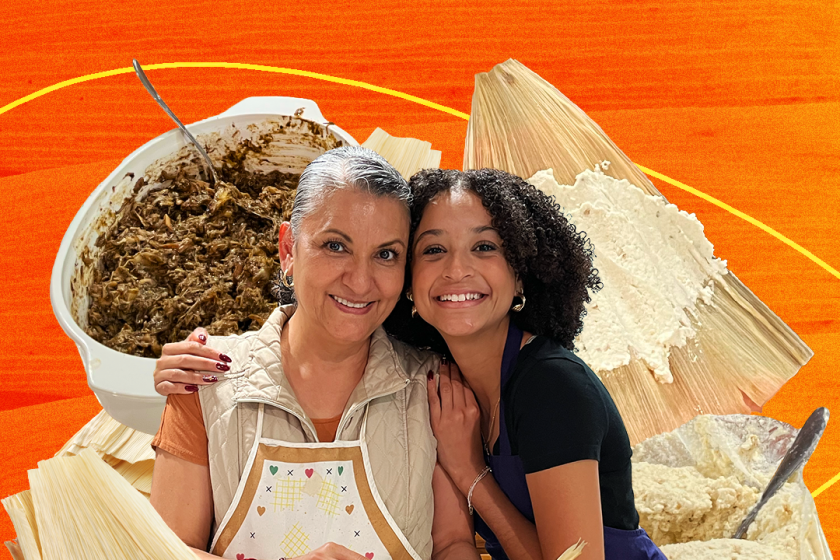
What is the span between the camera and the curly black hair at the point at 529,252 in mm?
1730

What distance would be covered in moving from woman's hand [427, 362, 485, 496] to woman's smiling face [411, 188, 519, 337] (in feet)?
0.65

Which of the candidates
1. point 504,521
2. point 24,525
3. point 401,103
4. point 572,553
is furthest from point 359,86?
point 572,553

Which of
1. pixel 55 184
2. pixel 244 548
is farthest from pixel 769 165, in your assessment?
pixel 55 184

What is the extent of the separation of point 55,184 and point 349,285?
2.09m

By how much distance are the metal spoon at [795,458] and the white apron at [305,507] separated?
3.58 feet

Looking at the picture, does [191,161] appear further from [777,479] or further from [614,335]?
[777,479]

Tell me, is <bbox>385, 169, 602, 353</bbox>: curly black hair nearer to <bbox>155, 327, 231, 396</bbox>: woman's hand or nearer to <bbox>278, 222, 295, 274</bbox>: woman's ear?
<bbox>278, 222, 295, 274</bbox>: woman's ear

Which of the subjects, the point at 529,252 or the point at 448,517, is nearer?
the point at 529,252

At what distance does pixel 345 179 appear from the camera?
1.65 metres

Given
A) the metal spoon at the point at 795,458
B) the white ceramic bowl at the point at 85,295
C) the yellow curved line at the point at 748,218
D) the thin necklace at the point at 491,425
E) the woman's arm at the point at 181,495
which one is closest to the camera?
the woman's arm at the point at 181,495

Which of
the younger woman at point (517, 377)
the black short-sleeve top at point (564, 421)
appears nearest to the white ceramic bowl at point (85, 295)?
the younger woman at point (517, 377)

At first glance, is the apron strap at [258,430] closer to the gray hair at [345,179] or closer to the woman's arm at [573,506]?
the gray hair at [345,179]

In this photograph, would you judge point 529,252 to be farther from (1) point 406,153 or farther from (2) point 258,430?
(1) point 406,153

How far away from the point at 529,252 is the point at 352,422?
22.4 inches
